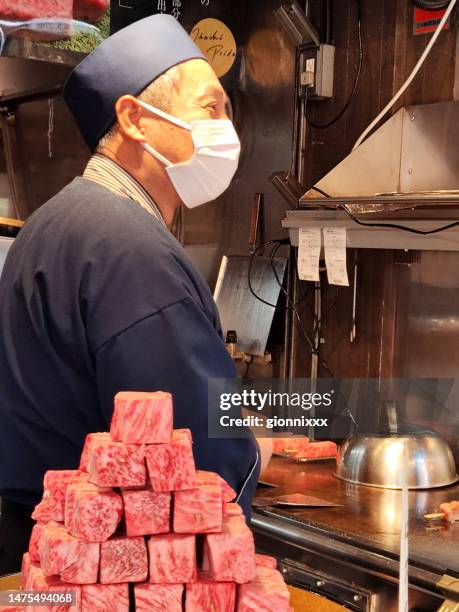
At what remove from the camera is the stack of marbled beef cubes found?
1209 mm

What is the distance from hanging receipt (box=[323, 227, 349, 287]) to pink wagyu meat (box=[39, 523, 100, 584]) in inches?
98.6

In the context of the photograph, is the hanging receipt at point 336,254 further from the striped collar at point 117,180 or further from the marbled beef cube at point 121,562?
the marbled beef cube at point 121,562

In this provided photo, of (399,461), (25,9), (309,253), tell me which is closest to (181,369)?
(399,461)

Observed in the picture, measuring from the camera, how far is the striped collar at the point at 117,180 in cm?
212

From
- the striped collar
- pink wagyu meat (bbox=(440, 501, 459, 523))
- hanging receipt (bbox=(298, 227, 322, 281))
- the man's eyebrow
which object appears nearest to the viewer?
the striped collar

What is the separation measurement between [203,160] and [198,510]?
1206mm

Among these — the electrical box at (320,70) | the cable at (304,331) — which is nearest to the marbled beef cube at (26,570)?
the cable at (304,331)

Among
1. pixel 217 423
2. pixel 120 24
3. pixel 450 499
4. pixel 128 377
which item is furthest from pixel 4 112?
pixel 217 423

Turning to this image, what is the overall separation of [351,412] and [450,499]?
137cm

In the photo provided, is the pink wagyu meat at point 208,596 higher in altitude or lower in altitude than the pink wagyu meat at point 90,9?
lower

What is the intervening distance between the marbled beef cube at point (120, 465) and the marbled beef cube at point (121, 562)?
73 millimetres

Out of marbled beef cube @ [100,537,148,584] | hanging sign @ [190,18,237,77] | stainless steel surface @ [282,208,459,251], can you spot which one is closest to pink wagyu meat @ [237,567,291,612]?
marbled beef cube @ [100,537,148,584]

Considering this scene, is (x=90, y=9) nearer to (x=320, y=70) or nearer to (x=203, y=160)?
(x=320, y=70)

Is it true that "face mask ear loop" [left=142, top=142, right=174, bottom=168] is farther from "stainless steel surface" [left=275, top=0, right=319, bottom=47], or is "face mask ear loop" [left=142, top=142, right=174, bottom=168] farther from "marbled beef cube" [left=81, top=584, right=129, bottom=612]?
"stainless steel surface" [left=275, top=0, right=319, bottom=47]
